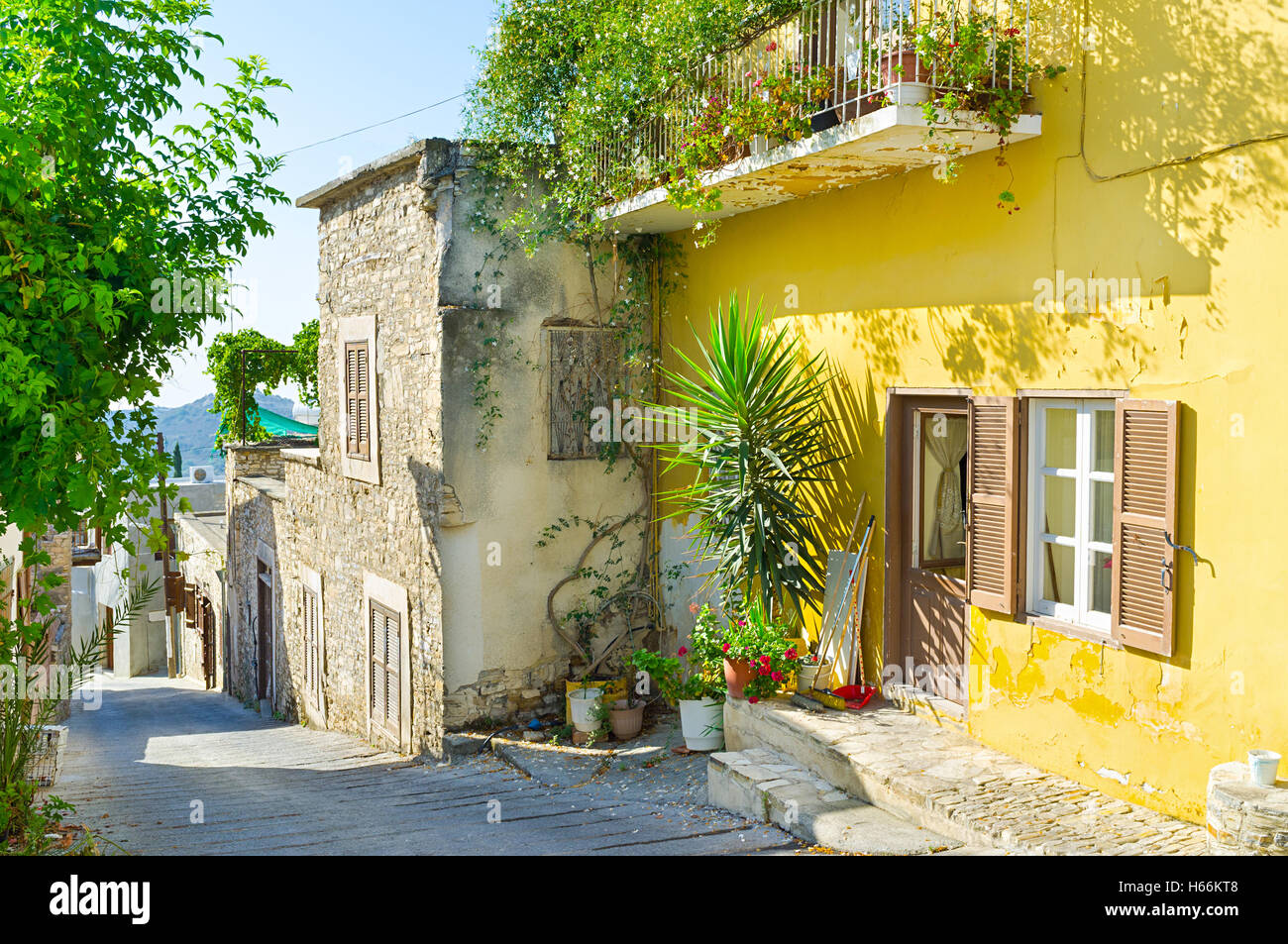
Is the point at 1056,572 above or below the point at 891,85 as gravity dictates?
below

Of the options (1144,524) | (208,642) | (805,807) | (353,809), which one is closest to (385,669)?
(353,809)

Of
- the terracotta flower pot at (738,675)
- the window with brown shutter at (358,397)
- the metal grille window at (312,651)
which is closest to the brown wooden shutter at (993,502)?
the terracotta flower pot at (738,675)

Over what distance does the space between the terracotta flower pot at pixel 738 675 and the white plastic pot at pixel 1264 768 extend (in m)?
3.32

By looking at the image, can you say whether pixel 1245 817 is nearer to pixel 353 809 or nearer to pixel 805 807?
pixel 805 807

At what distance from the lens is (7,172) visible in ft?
16.8

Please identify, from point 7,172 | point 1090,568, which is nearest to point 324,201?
point 7,172

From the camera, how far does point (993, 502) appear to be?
614 cm

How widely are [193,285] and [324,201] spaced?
554 centimetres

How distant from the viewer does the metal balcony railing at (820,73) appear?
5.77 m

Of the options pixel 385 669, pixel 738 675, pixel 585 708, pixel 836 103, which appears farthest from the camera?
pixel 385 669

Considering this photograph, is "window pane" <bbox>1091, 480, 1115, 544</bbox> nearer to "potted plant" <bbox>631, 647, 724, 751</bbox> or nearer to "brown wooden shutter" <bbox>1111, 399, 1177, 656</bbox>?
"brown wooden shutter" <bbox>1111, 399, 1177, 656</bbox>

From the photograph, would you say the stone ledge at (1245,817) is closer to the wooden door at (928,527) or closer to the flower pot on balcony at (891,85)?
the wooden door at (928,527)

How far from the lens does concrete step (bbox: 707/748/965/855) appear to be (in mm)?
5379

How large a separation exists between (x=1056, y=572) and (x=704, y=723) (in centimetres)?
299
